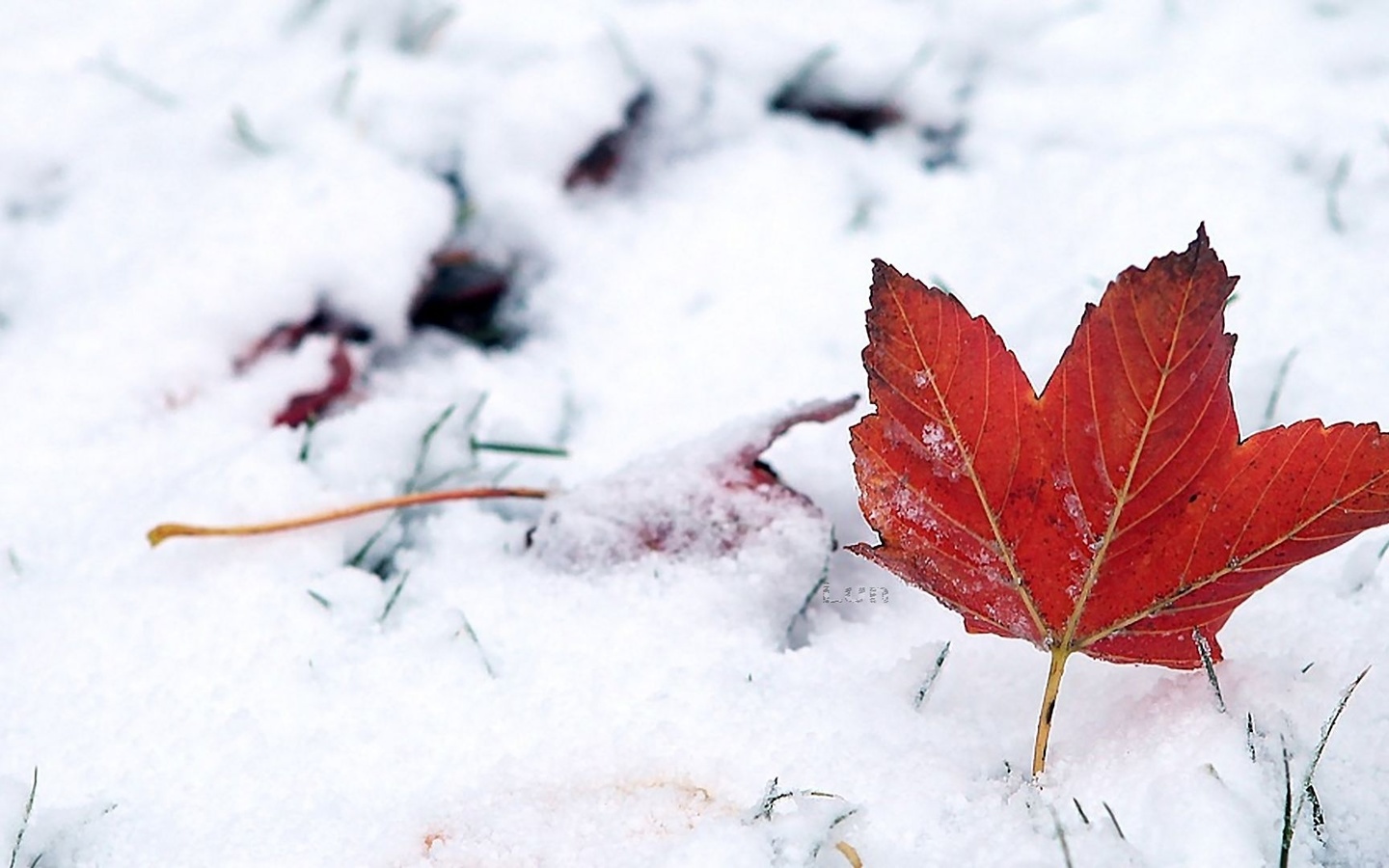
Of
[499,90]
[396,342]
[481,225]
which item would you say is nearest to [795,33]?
[499,90]

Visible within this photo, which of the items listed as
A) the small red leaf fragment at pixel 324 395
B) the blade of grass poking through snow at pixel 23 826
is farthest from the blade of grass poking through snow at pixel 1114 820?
the small red leaf fragment at pixel 324 395

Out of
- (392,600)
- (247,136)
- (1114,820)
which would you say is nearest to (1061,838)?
(1114,820)

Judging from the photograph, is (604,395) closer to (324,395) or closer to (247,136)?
(324,395)

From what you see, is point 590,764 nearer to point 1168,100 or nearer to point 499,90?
point 499,90

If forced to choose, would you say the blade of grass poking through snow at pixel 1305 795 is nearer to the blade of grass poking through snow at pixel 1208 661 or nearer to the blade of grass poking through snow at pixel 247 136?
the blade of grass poking through snow at pixel 1208 661

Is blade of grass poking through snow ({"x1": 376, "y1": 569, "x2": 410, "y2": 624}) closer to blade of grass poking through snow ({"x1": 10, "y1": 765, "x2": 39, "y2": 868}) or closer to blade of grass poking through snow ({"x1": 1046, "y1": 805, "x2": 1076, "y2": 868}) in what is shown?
blade of grass poking through snow ({"x1": 10, "y1": 765, "x2": 39, "y2": 868})

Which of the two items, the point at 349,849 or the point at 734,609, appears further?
the point at 734,609
